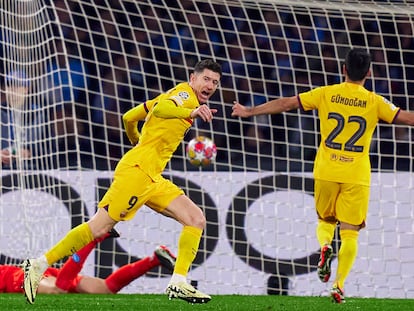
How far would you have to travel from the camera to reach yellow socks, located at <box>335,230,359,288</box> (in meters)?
6.97

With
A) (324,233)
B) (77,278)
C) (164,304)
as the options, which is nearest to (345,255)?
(324,233)

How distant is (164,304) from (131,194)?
99 centimetres

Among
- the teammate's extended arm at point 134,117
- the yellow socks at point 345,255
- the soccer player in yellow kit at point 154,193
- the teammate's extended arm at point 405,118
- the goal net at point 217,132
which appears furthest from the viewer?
the goal net at point 217,132

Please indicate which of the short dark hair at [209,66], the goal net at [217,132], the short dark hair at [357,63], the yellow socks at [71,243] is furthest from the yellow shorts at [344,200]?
the goal net at [217,132]

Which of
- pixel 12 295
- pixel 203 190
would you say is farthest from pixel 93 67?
pixel 12 295

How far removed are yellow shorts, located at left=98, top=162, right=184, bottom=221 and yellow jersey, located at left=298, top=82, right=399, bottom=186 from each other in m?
1.18

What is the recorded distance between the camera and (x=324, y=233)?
7.19m

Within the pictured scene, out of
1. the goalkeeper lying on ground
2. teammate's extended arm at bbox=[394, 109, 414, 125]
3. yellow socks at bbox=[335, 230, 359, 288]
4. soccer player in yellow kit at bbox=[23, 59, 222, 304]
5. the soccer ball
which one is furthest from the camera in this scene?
the soccer ball

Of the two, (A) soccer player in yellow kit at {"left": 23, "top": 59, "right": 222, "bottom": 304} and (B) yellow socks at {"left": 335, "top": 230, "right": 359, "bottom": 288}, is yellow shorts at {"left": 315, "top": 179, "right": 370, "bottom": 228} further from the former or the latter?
(A) soccer player in yellow kit at {"left": 23, "top": 59, "right": 222, "bottom": 304}

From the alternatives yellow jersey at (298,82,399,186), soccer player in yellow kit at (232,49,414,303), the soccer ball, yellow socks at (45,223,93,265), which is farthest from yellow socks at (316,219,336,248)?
the soccer ball

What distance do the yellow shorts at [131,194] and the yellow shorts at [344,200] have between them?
1.22m

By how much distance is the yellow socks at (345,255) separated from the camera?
22.9 ft

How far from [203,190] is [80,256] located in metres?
1.98

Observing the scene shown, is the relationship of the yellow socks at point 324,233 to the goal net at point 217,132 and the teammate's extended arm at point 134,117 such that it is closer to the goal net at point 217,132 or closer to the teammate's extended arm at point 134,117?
the teammate's extended arm at point 134,117
